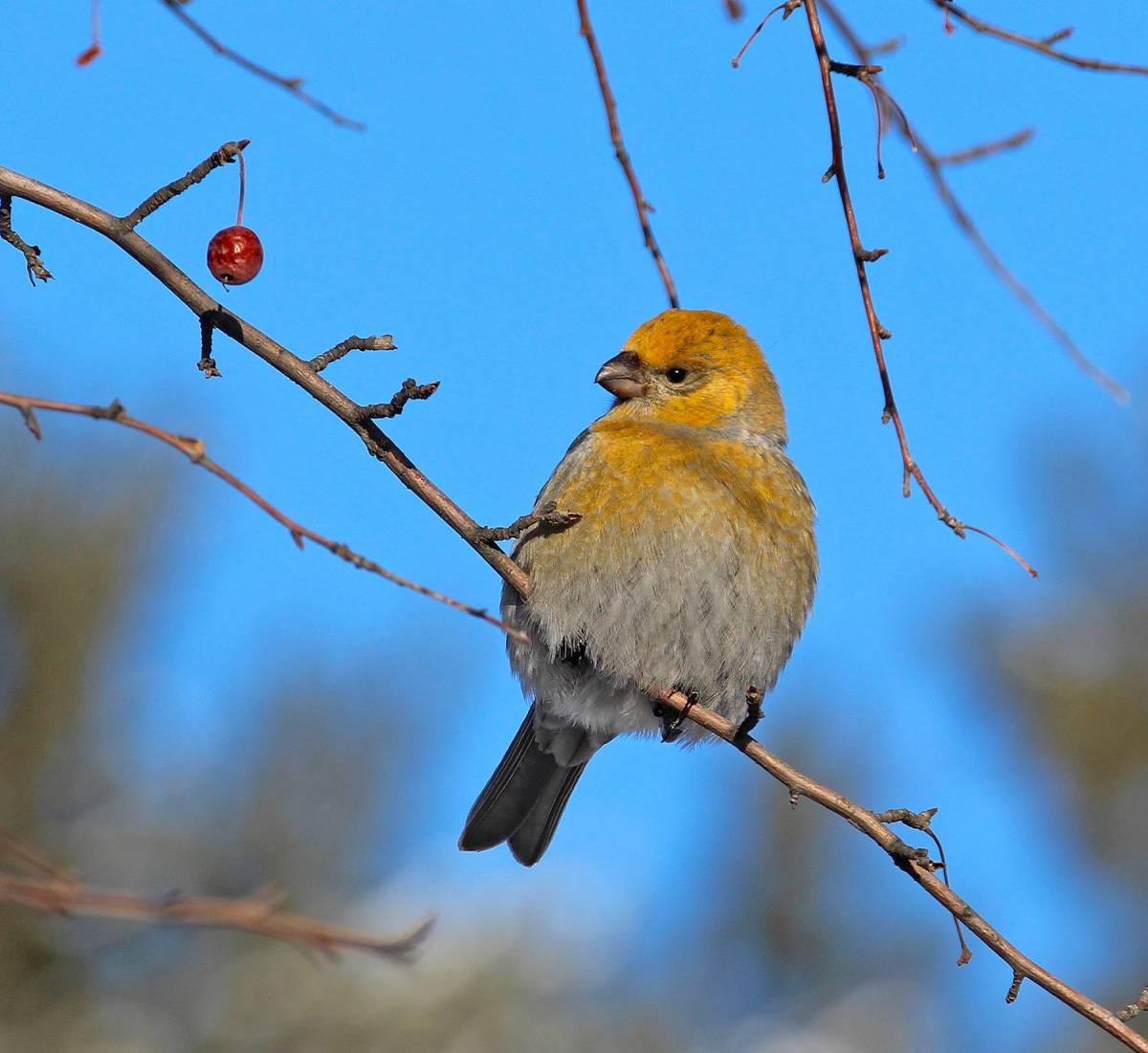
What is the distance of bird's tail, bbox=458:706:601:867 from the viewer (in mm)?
5191

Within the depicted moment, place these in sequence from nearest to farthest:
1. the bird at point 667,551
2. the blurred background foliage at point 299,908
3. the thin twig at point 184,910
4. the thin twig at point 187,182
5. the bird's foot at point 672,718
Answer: the thin twig at point 184,910 → the thin twig at point 187,182 → the bird at point 667,551 → the bird's foot at point 672,718 → the blurred background foliage at point 299,908

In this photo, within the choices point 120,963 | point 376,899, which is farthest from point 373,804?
point 120,963

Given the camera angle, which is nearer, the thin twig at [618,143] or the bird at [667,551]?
the thin twig at [618,143]

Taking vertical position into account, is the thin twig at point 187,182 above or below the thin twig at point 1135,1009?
above

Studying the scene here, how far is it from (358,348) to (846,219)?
3.47ft

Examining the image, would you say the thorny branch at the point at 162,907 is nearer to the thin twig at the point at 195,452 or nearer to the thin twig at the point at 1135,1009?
the thin twig at the point at 195,452

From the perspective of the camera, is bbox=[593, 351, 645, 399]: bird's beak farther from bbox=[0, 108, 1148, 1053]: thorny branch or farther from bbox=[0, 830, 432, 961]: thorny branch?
bbox=[0, 830, 432, 961]: thorny branch

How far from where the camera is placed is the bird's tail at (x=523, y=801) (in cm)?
519

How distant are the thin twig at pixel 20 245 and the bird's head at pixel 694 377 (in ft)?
7.08

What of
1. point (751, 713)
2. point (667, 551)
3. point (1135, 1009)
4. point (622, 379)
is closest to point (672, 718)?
point (667, 551)

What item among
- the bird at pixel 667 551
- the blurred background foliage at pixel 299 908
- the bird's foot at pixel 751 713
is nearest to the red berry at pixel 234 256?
the bird at pixel 667 551

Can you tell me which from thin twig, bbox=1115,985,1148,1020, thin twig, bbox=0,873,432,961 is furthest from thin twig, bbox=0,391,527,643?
thin twig, bbox=1115,985,1148,1020

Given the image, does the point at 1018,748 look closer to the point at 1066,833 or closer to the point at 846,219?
the point at 1066,833

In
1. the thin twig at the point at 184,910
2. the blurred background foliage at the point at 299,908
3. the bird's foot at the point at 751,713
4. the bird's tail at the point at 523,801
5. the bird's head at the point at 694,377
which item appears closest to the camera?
the thin twig at the point at 184,910
